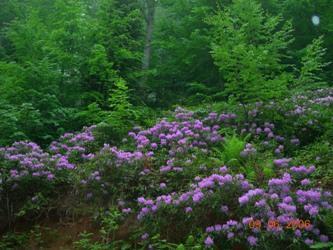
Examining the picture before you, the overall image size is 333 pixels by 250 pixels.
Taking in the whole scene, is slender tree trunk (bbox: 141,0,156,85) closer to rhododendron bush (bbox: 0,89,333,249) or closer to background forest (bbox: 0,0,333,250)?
background forest (bbox: 0,0,333,250)

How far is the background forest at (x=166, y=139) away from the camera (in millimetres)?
Result: 4895

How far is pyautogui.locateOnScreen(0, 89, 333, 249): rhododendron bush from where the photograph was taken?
14.8 feet

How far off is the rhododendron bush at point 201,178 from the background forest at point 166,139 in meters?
0.02

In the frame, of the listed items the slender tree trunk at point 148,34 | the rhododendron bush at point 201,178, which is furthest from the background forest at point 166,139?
the slender tree trunk at point 148,34

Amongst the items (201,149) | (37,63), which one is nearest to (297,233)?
(201,149)

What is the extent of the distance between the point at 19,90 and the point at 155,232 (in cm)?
551

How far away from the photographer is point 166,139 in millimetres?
7492

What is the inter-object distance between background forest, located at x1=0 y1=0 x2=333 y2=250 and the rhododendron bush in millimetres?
18

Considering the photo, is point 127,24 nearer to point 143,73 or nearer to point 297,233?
point 143,73

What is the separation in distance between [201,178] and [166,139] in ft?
6.09
